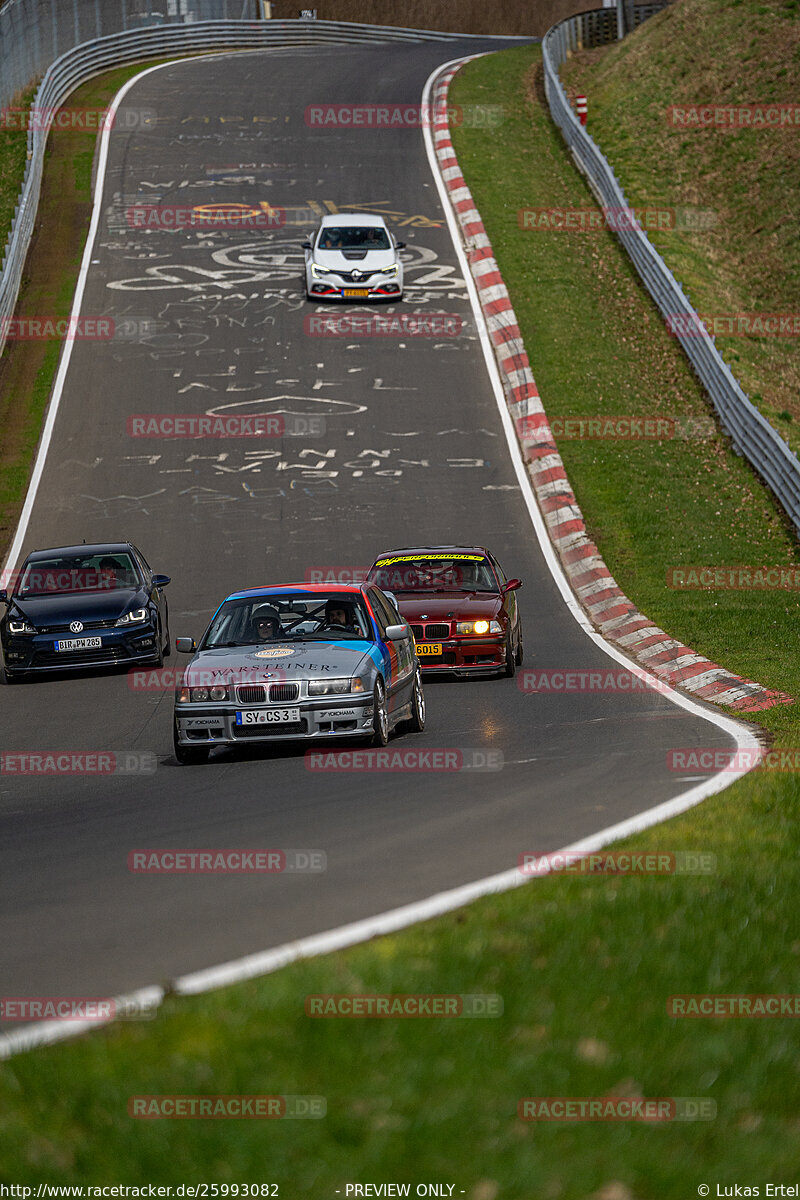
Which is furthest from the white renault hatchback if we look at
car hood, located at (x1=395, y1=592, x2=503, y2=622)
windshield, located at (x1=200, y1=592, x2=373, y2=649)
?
windshield, located at (x1=200, y1=592, x2=373, y2=649)

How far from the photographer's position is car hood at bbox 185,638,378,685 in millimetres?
12148

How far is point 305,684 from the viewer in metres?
12.1

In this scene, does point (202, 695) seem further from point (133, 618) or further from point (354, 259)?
point (354, 259)

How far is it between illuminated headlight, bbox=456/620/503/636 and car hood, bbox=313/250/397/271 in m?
20.1

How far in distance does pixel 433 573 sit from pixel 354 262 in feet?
60.9

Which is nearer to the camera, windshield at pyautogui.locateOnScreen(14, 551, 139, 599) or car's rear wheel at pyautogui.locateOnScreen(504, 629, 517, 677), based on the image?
car's rear wheel at pyautogui.locateOnScreen(504, 629, 517, 677)

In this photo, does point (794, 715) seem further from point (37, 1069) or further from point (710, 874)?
point (37, 1069)

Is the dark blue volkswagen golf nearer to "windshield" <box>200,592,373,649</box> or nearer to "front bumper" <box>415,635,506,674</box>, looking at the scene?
"front bumper" <box>415,635,506,674</box>

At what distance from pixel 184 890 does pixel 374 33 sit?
230 ft

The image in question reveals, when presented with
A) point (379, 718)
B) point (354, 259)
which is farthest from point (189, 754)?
point (354, 259)

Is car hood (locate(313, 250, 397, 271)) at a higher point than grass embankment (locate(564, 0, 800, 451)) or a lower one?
lower

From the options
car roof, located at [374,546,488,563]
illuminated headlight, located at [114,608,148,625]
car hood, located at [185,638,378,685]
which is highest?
car roof, located at [374,546,488,563]

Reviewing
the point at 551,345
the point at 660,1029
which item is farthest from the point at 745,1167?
the point at 551,345

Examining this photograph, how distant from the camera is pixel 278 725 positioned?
1205 cm
